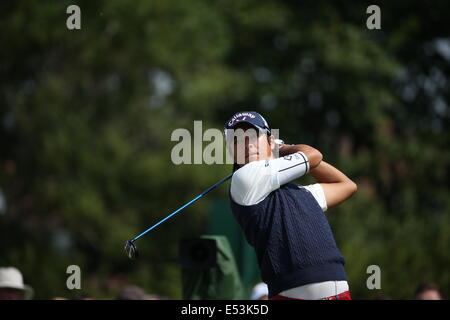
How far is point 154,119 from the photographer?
19.7 metres

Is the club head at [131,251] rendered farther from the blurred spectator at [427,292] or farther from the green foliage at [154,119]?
the green foliage at [154,119]

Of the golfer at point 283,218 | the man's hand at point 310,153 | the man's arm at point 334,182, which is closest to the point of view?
the golfer at point 283,218

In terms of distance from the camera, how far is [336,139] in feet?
77.8

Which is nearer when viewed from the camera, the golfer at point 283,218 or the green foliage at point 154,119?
the golfer at point 283,218

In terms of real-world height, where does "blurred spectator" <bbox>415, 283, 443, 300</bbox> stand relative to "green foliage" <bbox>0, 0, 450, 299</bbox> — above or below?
below

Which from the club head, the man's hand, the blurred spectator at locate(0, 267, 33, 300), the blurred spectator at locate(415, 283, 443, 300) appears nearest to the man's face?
the man's hand

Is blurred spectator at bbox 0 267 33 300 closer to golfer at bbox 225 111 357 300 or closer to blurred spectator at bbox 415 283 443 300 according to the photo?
blurred spectator at bbox 415 283 443 300

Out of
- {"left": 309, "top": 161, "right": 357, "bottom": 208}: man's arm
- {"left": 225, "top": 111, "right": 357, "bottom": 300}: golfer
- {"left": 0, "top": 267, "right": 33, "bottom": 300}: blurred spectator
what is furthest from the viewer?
{"left": 0, "top": 267, "right": 33, "bottom": 300}: blurred spectator

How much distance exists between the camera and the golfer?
3.56 metres

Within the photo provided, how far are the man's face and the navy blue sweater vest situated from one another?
0.77 ft

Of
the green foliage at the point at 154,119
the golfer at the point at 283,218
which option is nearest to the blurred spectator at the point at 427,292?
the golfer at the point at 283,218

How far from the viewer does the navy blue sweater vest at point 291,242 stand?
3.56 metres

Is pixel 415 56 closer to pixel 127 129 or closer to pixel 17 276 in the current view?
pixel 127 129

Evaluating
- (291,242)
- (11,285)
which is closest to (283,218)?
(291,242)
